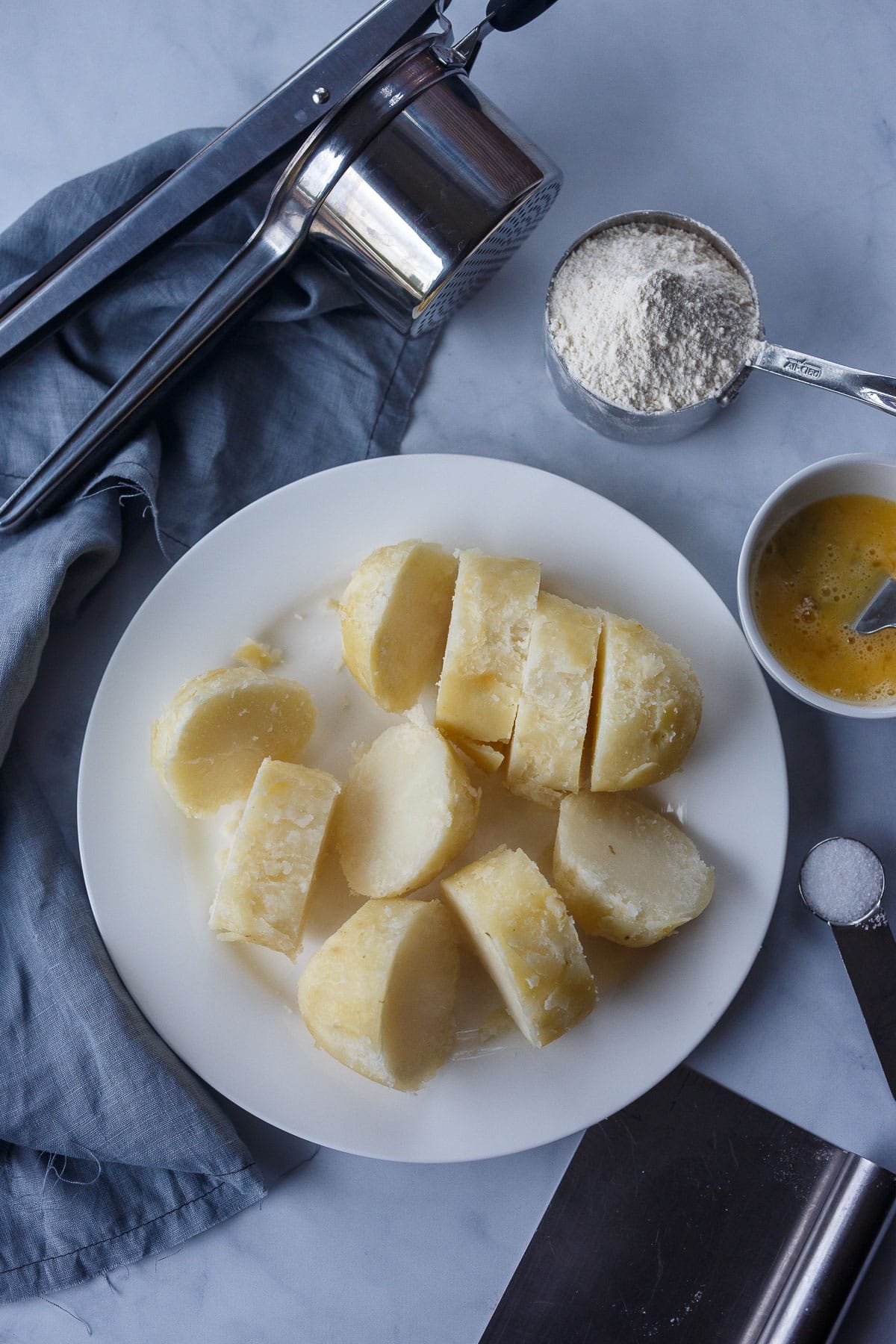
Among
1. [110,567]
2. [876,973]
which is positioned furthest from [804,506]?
[110,567]

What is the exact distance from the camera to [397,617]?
4.53 ft

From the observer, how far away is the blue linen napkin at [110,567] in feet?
4.89

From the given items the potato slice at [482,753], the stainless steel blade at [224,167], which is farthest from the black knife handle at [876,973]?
the stainless steel blade at [224,167]

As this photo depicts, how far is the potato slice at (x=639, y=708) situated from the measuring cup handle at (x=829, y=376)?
45 cm

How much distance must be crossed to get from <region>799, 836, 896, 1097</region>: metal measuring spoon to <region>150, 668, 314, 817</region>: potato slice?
2.64 feet

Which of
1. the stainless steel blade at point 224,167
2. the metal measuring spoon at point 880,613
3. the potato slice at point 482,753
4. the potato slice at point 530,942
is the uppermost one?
the stainless steel blade at point 224,167

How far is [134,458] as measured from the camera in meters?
1.52

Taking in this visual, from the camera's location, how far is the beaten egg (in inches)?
57.1

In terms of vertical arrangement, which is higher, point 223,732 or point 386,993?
point 223,732

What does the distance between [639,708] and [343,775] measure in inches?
18.9

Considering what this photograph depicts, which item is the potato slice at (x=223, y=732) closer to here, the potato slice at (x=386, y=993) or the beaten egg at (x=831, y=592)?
the potato slice at (x=386, y=993)

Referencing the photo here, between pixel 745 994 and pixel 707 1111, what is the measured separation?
0.19m

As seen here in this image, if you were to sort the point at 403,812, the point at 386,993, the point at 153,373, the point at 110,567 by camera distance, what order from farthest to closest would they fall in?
the point at 110,567, the point at 153,373, the point at 403,812, the point at 386,993

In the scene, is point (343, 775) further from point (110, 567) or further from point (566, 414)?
point (566, 414)
